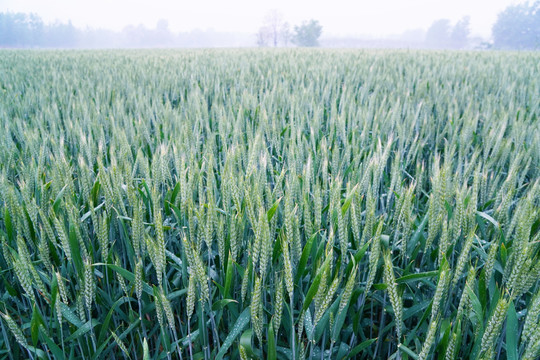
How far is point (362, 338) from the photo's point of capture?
30.3 inches

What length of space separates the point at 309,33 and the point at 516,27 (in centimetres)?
3386

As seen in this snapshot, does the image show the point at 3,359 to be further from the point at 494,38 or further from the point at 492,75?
the point at 494,38

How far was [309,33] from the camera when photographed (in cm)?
4588

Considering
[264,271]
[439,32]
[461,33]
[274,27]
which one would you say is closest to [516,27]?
[461,33]

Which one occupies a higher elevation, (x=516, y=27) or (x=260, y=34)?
(x=516, y=27)

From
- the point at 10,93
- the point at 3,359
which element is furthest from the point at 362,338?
the point at 10,93

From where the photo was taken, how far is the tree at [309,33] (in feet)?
151

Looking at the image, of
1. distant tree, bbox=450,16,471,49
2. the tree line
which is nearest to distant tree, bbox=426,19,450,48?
the tree line

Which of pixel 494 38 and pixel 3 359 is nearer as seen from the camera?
pixel 3 359

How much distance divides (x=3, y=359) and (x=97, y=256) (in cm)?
27

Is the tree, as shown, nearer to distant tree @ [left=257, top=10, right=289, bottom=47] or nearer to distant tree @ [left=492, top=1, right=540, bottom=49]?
distant tree @ [left=257, top=10, right=289, bottom=47]

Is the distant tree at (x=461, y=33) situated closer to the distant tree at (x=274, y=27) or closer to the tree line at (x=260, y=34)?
the tree line at (x=260, y=34)

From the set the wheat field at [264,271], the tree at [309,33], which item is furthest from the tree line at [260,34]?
the wheat field at [264,271]

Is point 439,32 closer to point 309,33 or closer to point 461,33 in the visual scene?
point 461,33
